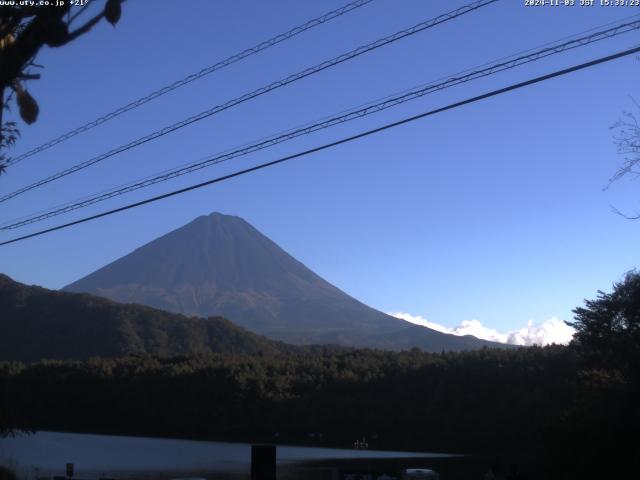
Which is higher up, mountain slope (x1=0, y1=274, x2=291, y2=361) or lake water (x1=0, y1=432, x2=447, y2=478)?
mountain slope (x1=0, y1=274, x2=291, y2=361)

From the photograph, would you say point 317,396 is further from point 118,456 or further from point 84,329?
point 84,329

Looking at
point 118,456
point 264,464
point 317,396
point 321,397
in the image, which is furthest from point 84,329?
point 264,464

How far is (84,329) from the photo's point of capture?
9212 centimetres

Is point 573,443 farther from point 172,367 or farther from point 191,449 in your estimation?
point 172,367

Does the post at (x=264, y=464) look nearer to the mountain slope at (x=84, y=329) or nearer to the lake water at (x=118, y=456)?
the lake water at (x=118, y=456)

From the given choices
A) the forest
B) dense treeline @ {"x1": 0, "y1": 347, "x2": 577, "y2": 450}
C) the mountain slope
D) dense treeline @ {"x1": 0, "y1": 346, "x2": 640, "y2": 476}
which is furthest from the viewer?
the mountain slope

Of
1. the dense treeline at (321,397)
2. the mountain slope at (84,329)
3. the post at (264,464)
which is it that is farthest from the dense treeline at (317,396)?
the post at (264,464)

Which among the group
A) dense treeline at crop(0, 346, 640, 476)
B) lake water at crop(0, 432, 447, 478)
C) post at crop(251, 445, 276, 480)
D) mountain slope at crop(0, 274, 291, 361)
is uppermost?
mountain slope at crop(0, 274, 291, 361)

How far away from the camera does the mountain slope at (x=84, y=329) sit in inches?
3418

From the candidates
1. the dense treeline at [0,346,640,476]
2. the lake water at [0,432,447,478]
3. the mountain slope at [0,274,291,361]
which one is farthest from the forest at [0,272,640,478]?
the mountain slope at [0,274,291,361]

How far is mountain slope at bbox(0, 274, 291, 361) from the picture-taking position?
8681 cm

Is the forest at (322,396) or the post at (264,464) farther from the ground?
the forest at (322,396)

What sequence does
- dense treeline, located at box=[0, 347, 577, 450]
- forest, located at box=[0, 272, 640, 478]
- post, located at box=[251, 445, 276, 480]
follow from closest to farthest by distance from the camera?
post, located at box=[251, 445, 276, 480]
forest, located at box=[0, 272, 640, 478]
dense treeline, located at box=[0, 347, 577, 450]

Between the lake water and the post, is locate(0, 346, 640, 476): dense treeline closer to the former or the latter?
the lake water
